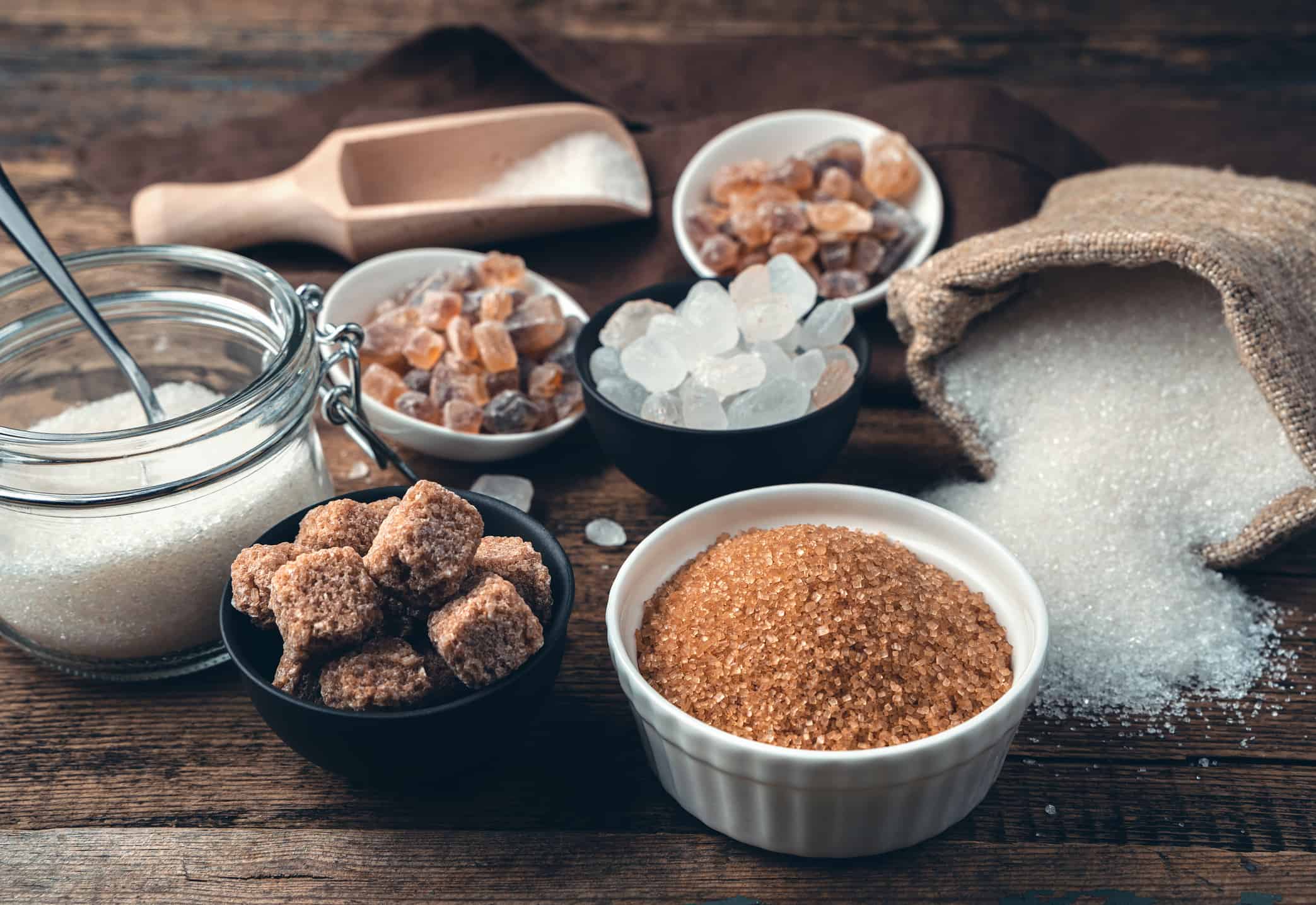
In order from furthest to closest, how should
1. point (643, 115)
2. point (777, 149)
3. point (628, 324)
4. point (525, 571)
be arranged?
point (643, 115)
point (777, 149)
point (628, 324)
point (525, 571)

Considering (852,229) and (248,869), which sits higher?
(852,229)

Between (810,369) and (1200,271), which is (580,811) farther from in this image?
(1200,271)

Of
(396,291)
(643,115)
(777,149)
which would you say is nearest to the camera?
(396,291)

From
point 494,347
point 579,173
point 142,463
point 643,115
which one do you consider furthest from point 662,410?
point 643,115

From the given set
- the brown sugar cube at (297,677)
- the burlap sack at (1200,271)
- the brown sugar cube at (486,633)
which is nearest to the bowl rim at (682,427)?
the burlap sack at (1200,271)

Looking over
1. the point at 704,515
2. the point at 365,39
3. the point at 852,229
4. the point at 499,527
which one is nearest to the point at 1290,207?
the point at 852,229

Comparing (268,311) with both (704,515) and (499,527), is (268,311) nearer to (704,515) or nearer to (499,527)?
(499,527)

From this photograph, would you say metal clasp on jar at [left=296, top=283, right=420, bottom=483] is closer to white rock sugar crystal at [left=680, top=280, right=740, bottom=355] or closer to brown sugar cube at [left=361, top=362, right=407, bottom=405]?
brown sugar cube at [left=361, top=362, right=407, bottom=405]
